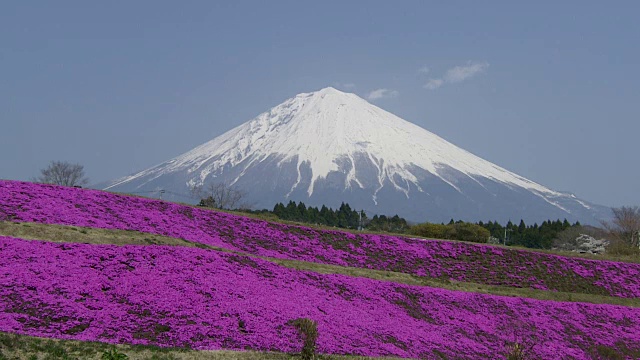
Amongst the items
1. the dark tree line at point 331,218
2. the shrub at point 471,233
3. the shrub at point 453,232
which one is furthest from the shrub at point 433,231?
the dark tree line at point 331,218

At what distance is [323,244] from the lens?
54.9m

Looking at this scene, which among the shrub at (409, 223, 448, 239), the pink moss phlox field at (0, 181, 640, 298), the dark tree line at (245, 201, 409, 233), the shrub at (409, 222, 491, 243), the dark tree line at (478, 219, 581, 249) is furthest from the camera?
the dark tree line at (245, 201, 409, 233)

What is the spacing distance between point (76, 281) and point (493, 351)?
23.2 m

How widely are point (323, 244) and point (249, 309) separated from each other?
23.2 m

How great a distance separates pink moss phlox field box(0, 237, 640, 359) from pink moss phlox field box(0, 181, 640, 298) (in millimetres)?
6542

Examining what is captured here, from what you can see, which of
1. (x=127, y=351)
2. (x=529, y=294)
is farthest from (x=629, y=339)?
(x=127, y=351)

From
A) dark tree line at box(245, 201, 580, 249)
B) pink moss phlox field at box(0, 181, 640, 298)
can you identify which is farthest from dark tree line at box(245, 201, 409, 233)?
pink moss phlox field at box(0, 181, 640, 298)

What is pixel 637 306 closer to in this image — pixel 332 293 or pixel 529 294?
pixel 529 294

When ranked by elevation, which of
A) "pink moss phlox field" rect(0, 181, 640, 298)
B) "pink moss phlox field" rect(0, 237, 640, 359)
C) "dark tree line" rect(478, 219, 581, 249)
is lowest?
"pink moss phlox field" rect(0, 237, 640, 359)

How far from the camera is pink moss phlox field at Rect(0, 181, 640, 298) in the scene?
4578 cm

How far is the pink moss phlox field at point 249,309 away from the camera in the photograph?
90.3 ft

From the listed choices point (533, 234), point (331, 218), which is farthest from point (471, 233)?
point (331, 218)

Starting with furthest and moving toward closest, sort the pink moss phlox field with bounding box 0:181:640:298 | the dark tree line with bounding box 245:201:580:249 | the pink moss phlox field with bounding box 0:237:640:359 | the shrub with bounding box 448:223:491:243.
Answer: the dark tree line with bounding box 245:201:580:249, the shrub with bounding box 448:223:491:243, the pink moss phlox field with bounding box 0:181:640:298, the pink moss phlox field with bounding box 0:237:640:359

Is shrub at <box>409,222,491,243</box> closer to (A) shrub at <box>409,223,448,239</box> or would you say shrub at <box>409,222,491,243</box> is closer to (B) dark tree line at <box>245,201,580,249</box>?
(A) shrub at <box>409,223,448,239</box>
